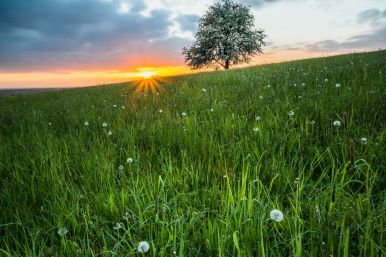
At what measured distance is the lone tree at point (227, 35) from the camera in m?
53.3

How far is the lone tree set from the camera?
53344mm

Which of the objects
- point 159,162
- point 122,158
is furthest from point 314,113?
point 122,158

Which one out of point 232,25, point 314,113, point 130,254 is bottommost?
point 130,254

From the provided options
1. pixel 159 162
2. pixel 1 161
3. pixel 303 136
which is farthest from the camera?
pixel 1 161

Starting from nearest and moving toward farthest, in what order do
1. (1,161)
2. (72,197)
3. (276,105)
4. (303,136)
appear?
1. (72,197)
2. (303,136)
3. (1,161)
4. (276,105)

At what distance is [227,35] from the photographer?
180ft

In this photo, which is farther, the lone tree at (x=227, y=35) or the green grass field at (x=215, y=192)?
the lone tree at (x=227, y=35)

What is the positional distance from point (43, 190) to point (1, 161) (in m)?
1.74

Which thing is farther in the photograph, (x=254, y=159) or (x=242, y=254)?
(x=254, y=159)

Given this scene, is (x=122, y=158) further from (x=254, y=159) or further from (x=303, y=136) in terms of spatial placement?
(x=303, y=136)

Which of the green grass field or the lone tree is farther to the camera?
the lone tree

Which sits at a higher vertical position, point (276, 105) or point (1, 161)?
point (276, 105)

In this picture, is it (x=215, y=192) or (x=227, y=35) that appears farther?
(x=227, y=35)

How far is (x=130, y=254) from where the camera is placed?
1829 millimetres
